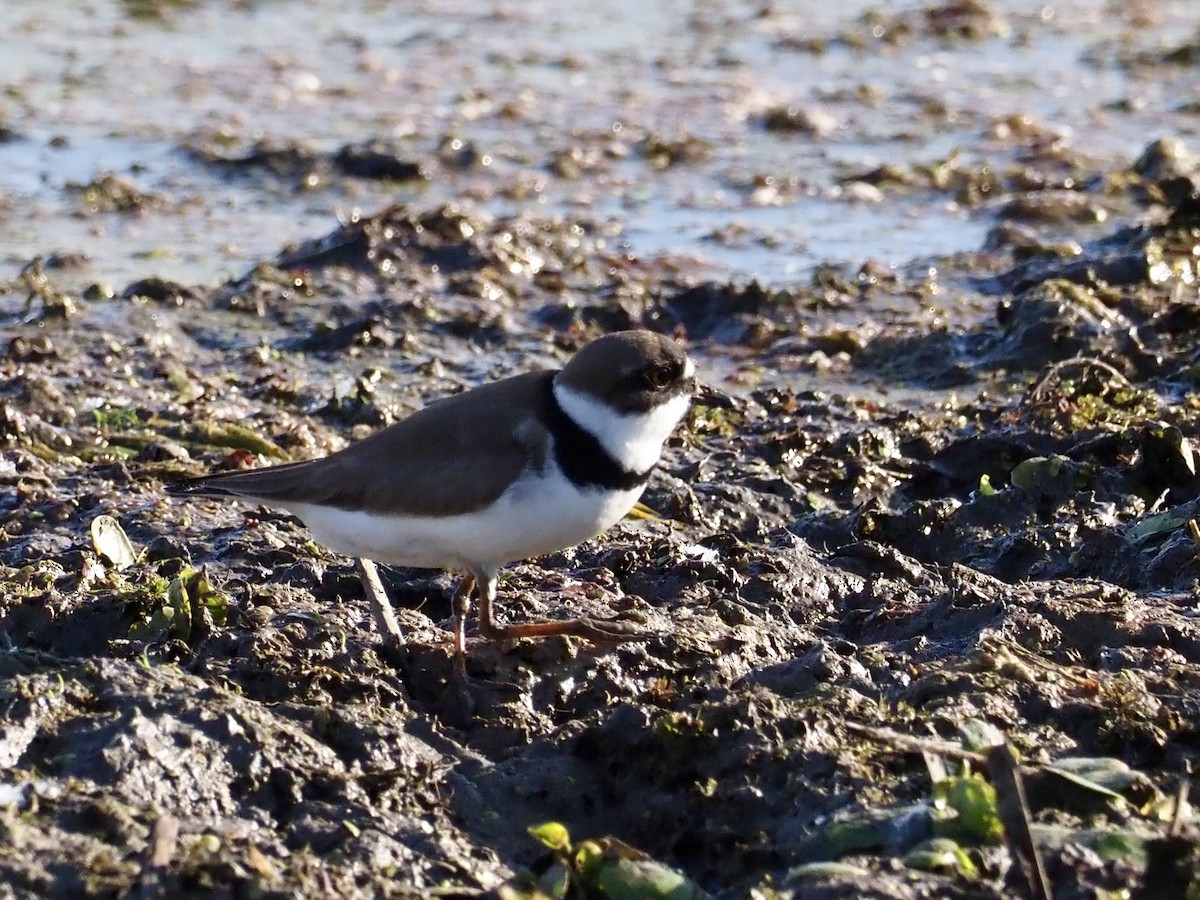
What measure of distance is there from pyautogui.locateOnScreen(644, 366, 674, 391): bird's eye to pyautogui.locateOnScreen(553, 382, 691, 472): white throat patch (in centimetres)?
6

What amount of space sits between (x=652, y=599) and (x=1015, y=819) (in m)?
2.30

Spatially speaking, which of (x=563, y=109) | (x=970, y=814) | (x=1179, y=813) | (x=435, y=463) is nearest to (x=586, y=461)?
(x=435, y=463)

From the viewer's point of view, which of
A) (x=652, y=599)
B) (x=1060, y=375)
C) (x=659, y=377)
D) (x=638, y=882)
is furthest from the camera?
(x=1060, y=375)

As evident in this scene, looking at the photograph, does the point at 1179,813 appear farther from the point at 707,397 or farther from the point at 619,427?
the point at 707,397

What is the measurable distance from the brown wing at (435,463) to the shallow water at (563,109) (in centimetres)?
506

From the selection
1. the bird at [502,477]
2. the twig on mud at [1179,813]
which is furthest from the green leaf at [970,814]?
the bird at [502,477]

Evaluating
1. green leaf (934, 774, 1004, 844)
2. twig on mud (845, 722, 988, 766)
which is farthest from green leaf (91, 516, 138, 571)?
green leaf (934, 774, 1004, 844)

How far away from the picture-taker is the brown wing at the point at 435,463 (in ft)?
17.3

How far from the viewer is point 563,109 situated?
14.5 meters

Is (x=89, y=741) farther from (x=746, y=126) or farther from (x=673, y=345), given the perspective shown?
(x=746, y=126)

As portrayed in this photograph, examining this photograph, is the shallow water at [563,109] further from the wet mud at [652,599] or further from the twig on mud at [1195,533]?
the twig on mud at [1195,533]

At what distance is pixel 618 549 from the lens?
247 inches

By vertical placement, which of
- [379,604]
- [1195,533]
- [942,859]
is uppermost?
[942,859]

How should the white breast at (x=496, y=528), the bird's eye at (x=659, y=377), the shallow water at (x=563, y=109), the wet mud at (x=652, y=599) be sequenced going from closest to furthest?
the wet mud at (x=652, y=599), the white breast at (x=496, y=528), the bird's eye at (x=659, y=377), the shallow water at (x=563, y=109)
